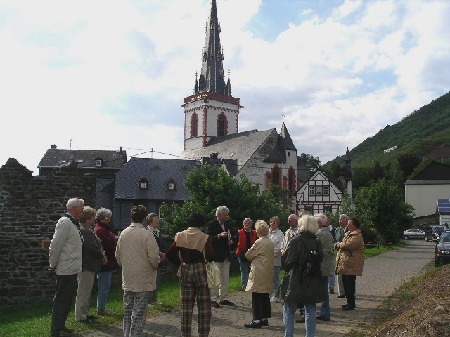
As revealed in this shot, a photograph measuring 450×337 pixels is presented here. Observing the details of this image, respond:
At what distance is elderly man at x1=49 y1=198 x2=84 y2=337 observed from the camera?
8.20 m

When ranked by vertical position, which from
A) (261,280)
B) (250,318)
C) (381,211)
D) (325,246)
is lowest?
(250,318)

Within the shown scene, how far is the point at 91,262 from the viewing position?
31.3 feet

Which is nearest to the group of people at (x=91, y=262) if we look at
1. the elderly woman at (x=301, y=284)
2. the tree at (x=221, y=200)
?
the elderly woman at (x=301, y=284)

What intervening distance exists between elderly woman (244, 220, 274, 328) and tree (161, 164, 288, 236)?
50.1 ft

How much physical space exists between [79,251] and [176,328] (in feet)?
6.54

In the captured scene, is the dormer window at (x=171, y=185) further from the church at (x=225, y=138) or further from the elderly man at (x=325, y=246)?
the elderly man at (x=325, y=246)

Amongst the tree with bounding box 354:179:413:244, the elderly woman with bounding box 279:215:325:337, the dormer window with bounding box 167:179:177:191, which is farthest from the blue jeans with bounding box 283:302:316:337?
the dormer window with bounding box 167:179:177:191

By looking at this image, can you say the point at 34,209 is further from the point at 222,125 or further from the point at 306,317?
the point at 222,125

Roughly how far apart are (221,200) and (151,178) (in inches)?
1396

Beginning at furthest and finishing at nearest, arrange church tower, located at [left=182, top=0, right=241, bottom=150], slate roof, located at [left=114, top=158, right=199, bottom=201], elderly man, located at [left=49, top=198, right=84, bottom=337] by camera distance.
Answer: church tower, located at [left=182, top=0, right=241, bottom=150], slate roof, located at [left=114, top=158, right=199, bottom=201], elderly man, located at [left=49, top=198, right=84, bottom=337]

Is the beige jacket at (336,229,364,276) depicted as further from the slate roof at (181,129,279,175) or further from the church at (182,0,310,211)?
the slate roof at (181,129,279,175)

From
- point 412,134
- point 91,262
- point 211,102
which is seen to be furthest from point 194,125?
point 412,134

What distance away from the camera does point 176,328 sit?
908 cm

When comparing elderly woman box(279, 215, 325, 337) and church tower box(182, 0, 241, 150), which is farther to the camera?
church tower box(182, 0, 241, 150)
